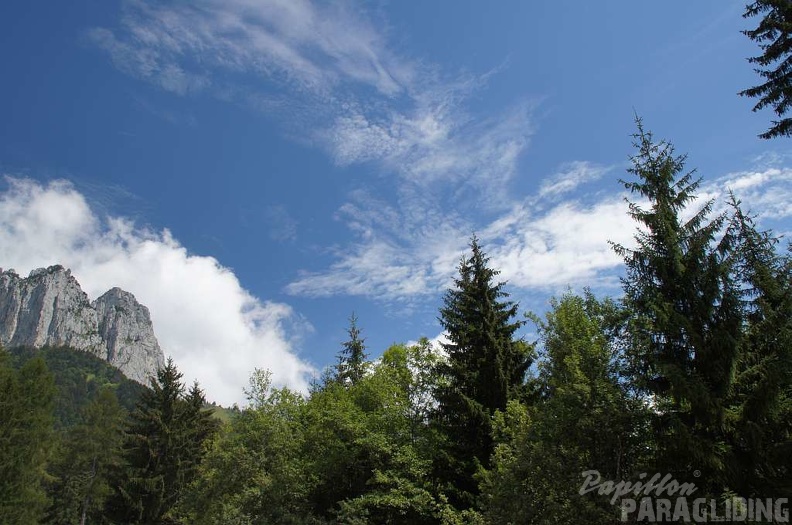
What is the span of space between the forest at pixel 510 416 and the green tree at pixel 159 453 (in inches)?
6.2

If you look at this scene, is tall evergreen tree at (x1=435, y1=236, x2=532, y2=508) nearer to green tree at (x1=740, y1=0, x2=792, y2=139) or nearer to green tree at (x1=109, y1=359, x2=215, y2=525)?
green tree at (x1=740, y1=0, x2=792, y2=139)

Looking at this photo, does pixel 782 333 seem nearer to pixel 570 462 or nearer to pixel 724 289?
pixel 724 289

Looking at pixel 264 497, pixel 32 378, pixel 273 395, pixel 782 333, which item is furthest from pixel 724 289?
pixel 32 378

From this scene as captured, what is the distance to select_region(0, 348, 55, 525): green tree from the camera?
110ft

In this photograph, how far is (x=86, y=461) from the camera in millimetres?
50156

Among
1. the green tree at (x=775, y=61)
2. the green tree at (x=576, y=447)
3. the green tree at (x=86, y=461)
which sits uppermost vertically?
the green tree at (x=775, y=61)

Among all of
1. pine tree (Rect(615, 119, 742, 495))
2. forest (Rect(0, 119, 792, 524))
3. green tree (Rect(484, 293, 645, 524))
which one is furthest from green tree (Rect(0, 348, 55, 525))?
pine tree (Rect(615, 119, 742, 495))

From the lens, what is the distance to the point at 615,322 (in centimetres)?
1393

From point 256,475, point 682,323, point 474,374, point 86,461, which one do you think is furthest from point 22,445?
point 682,323

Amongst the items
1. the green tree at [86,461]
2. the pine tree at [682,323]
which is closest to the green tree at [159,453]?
the green tree at [86,461]

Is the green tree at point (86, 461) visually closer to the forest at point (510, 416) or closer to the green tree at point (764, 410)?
the forest at point (510, 416)

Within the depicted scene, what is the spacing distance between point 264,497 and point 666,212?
2304 cm

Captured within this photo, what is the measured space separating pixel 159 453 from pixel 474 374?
1200 inches

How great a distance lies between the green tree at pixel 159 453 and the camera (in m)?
34.8
